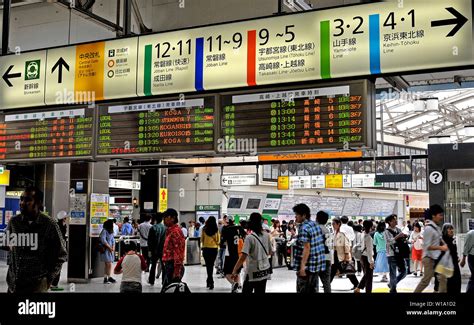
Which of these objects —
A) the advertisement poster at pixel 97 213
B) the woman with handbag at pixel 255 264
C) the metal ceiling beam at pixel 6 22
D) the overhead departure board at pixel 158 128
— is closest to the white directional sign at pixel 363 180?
the advertisement poster at pixel 97 213

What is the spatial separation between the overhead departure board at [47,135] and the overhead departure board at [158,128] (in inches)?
9.7

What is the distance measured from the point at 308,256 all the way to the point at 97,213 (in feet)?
24.5

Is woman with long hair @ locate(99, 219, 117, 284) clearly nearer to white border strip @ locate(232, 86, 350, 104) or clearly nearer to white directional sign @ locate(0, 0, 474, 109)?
white directional sign @ locate(0, 0, 474, 109)

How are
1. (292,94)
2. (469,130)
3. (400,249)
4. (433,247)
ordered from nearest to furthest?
(292,94) < (433,247) < (400,249) < (469,130)

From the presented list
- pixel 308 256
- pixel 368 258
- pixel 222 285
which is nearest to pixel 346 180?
pixel 222 285

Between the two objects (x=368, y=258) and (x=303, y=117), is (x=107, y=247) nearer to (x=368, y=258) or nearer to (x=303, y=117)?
(x=368, y=258)

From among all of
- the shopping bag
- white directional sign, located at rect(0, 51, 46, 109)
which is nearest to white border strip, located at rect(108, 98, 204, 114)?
white directional sign, located at rect(0, 51, 46, 109)

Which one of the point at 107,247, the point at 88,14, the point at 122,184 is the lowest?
the point at 107,247

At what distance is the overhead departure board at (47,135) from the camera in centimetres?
714

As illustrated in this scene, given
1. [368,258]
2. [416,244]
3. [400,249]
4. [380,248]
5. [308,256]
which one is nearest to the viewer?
[308,256]

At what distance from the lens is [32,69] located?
738 cm

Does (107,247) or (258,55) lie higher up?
(258,55)

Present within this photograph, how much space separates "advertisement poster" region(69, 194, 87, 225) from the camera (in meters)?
13.0

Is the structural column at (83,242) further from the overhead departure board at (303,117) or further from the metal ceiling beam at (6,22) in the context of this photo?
the overhead departure board at (303,117)
